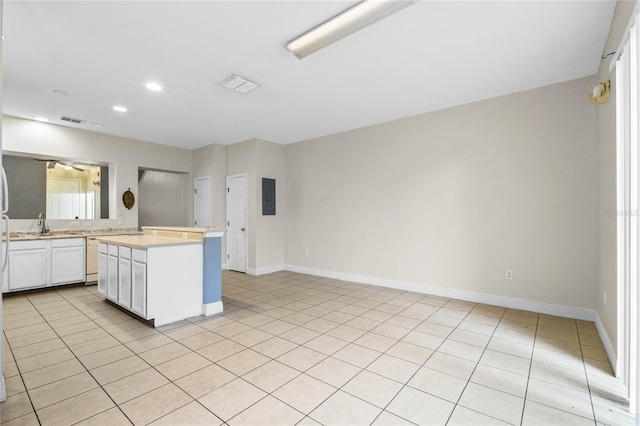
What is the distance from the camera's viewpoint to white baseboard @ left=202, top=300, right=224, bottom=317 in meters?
3.53

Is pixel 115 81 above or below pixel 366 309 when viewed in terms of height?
above

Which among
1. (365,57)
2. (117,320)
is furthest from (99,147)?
(365,57)

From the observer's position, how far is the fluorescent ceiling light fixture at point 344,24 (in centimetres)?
214

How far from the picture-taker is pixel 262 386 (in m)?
2.09

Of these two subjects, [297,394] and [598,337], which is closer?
[297,394]

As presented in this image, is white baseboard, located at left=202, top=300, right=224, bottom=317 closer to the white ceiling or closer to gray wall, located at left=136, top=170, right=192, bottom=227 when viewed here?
the white ceiling

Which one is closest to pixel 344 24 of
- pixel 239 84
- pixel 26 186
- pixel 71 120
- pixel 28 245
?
pixel 239 84

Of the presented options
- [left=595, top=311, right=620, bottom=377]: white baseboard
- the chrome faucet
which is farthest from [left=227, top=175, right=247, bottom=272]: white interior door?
[left=595, top=311, right=620, bottom=377]: white baseboard

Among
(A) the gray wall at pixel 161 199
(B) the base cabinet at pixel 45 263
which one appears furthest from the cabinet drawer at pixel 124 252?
(A) the gray wall at pixel 161 199

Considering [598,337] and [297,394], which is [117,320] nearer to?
[297,394]

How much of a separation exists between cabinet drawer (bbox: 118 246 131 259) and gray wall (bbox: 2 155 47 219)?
3.14m

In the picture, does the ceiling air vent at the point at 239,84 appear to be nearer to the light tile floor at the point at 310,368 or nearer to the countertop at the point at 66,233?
the light tile floor at the point at 310,368

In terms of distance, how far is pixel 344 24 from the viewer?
7.74 ft

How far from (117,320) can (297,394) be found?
262 cm
